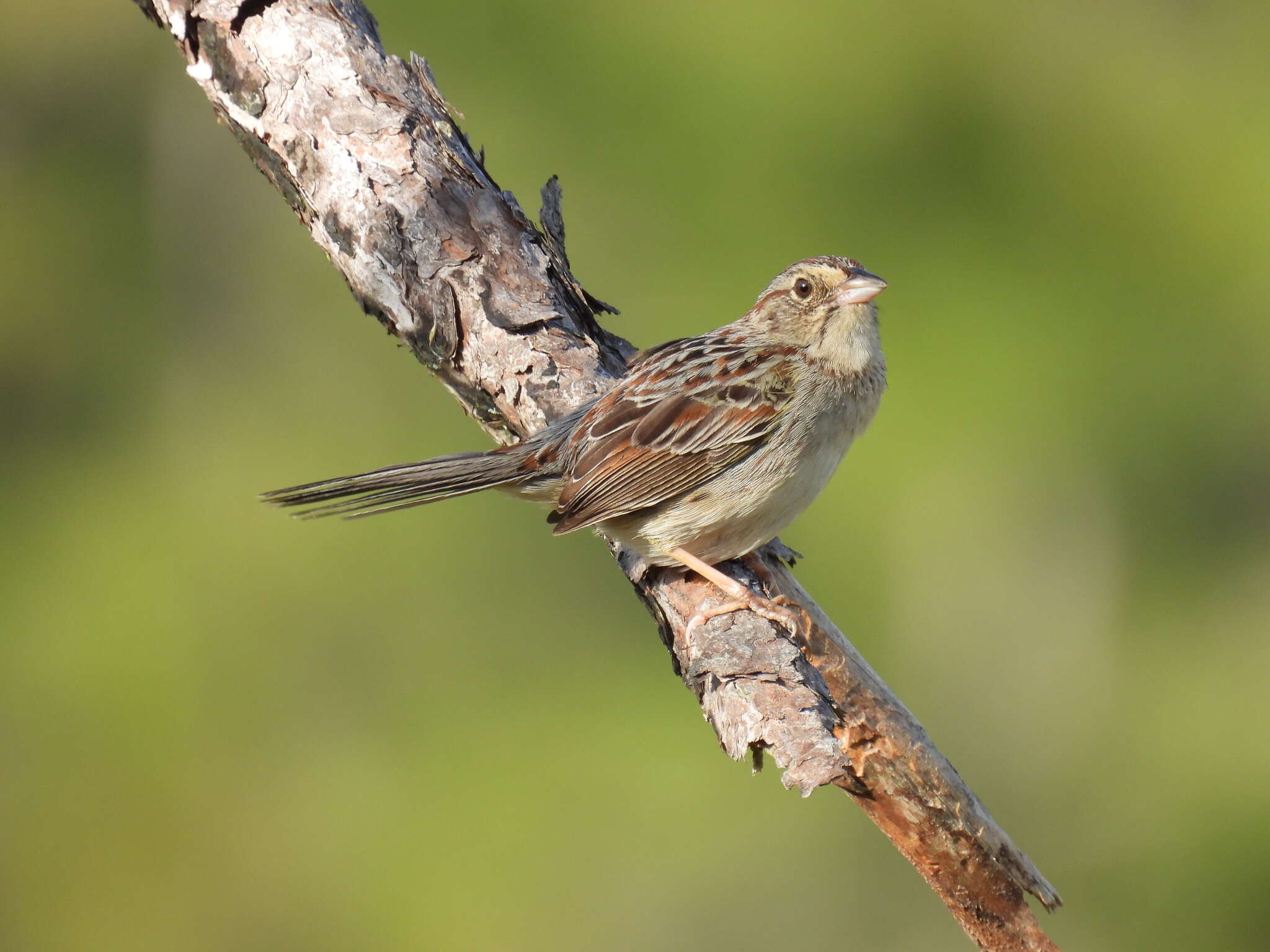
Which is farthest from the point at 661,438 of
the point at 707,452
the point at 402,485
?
the point at 402,485

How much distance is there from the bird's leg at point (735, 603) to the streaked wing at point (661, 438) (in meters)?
0.22

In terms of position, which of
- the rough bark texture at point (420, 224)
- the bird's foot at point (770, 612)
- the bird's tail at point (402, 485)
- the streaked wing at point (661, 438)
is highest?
the rough bark texture at point (420, 224)

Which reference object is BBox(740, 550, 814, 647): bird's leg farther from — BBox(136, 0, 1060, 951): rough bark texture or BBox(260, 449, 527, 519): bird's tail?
BBox(260, 449, 527, 519): bird's tail

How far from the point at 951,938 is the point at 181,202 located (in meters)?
7.27

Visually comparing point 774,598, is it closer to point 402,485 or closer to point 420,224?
point 402,485

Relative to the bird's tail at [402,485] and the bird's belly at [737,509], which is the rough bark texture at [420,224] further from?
the bird's tail at [402,485]

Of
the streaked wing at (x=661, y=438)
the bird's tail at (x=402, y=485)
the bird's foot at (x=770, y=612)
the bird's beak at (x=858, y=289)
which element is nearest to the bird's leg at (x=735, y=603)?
the bird's foot at (x=770, y=612)

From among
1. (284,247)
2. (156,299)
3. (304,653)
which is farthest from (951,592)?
(156,299)

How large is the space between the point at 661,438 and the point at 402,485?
78 cm

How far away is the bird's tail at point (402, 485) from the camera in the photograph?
339 cm

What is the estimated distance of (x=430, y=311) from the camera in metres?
3.79

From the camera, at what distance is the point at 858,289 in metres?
3.80

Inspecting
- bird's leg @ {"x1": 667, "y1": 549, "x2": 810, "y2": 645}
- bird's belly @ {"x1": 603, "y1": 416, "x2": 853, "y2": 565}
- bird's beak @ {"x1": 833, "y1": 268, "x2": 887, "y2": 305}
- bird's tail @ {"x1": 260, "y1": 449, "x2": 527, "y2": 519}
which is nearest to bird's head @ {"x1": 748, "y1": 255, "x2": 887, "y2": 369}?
bird's beak @ {"x1": 833, "y1": 268, "x2": 887, "y2": 305}

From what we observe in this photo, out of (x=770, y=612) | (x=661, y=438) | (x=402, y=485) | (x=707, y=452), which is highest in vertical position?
(x=402, y=485)
